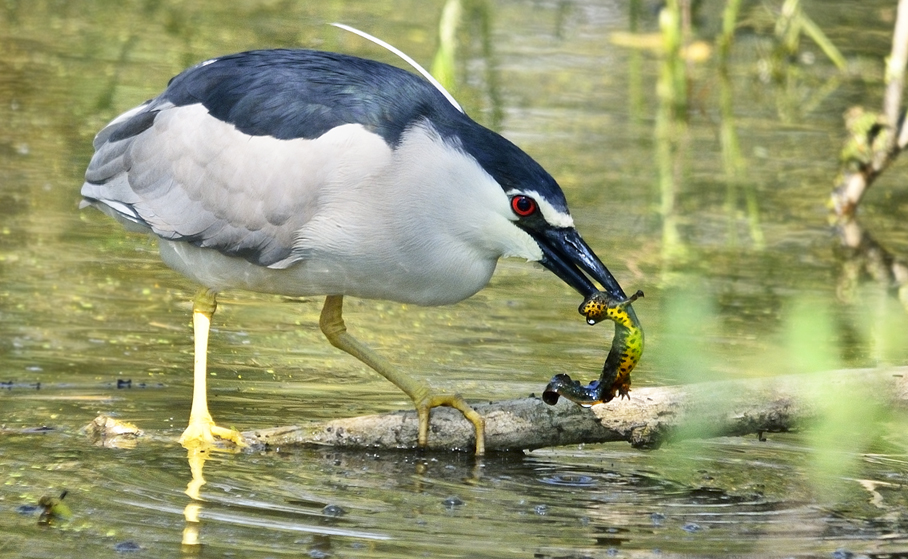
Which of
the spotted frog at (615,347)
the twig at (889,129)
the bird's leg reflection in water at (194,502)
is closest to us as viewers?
the bird's leg reflection in water at (194,502)

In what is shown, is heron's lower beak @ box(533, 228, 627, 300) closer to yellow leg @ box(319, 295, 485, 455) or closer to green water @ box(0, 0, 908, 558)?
green water @ box(0, 0, 908, 558)

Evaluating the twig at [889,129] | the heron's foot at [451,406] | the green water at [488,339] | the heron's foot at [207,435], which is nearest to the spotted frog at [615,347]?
the green water at [488,339]

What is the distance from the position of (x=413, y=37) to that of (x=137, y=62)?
2757mm

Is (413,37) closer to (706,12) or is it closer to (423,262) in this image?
(706,12)

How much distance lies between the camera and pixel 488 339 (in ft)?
22.5

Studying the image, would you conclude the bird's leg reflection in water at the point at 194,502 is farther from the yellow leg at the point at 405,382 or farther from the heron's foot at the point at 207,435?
the yellow leg at the point at 405,382

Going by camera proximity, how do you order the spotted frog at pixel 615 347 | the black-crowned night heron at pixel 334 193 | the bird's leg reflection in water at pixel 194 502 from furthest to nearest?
the black-crowned night heron at pixel 334 193, the spotted frog at pixel 615 347, the bird's leg reflection in water at pixel 194 502

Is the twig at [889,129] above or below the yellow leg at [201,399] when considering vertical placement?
above

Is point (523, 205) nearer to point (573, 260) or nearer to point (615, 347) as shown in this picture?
point (573, 260)

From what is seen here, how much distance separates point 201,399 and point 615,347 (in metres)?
1.57

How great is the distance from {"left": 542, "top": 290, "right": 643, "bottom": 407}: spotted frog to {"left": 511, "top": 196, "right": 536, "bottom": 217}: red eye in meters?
0.36

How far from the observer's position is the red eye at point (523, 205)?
4.84m

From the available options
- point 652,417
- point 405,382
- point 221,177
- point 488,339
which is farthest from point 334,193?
point 488,339

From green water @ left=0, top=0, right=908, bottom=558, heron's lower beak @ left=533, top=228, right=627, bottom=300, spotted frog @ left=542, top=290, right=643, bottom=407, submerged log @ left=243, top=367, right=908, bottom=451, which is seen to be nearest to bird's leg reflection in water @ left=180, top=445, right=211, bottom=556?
green water @ left=0, top=0, right=908, bottom=558
